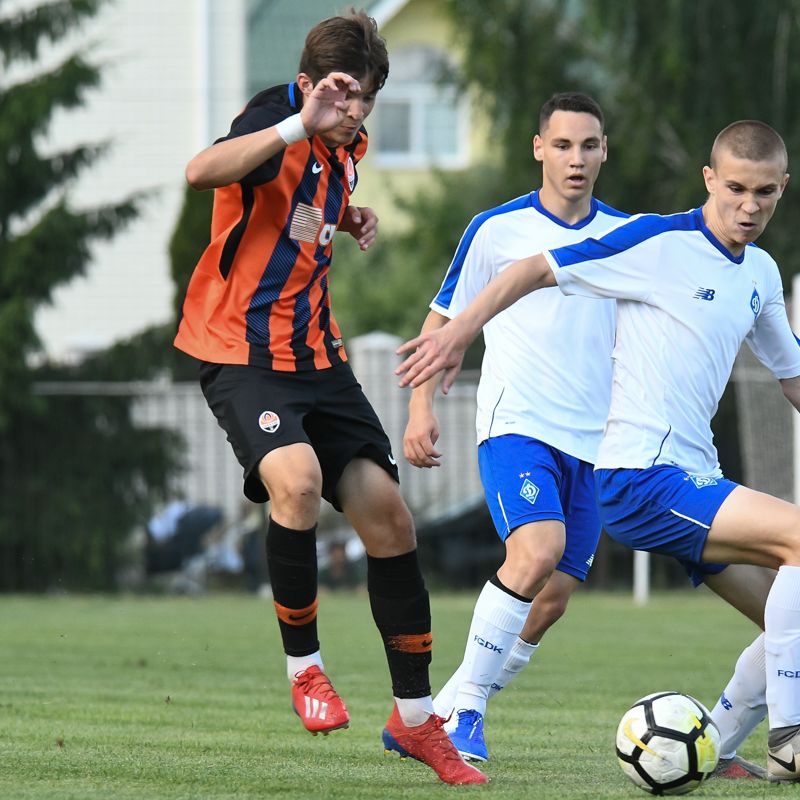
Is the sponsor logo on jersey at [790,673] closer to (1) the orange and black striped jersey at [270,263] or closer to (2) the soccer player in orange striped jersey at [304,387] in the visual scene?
(2) the soccer player in orange striped jersey at [304,387]

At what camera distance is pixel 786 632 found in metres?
5.18

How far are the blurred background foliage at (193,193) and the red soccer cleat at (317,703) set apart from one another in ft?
40.0

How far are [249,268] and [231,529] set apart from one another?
12.6 m

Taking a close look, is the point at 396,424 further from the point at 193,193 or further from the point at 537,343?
the point at 537,343

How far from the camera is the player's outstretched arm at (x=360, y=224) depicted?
19.6ft

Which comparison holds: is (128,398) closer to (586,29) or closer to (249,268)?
(586,29)

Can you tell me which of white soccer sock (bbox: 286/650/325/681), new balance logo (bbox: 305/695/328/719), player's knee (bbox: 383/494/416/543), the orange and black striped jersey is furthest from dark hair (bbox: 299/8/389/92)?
new balance logo (bbox: 305/695/328/719)

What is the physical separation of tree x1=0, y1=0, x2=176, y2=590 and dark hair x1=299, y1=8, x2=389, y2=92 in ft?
39.7

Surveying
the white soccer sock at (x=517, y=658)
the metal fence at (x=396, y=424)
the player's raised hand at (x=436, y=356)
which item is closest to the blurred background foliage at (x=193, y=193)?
the metal fence at (x=396, y=424)

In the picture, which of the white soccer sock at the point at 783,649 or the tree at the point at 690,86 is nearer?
the white soccer sock at the point at 783,649

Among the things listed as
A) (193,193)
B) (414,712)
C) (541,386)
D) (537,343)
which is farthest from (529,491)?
(193,193)

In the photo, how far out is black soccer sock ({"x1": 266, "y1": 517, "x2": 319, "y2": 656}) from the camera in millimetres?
5395

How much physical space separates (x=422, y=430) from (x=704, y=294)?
3.55 feet

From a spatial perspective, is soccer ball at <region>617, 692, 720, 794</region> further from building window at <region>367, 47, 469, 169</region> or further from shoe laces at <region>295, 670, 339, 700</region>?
building window at <region>367, 47, 469, 169</region>
